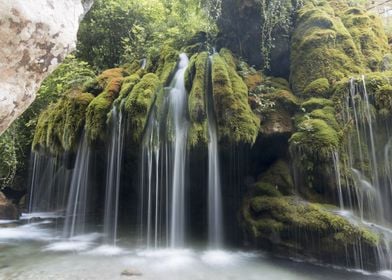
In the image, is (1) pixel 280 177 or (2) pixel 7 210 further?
(2) pixel 7 210

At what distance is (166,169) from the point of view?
6.32 metres

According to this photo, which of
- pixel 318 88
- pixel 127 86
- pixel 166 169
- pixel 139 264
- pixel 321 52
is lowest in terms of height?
pixel 139 264

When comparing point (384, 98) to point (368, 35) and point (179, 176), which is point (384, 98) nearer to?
point (368, 35)

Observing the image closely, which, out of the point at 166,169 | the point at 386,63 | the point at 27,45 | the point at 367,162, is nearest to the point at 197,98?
the point at 166,169

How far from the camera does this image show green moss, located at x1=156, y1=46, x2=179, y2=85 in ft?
24.8

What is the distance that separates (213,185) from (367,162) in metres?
2.91

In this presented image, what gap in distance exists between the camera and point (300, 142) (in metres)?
5.68

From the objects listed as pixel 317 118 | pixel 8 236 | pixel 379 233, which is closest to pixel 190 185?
pixel 317 118

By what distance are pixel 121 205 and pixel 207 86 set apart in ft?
13.6

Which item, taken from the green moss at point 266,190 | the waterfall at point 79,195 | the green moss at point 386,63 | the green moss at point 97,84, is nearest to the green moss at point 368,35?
the green moss at point 386,63

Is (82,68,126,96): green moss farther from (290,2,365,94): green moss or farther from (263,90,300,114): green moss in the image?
(290,2,365,94): green moss

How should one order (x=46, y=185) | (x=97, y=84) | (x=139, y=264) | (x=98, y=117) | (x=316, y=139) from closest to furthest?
(x=139, y=264)
(x=316, y=139)
(x=98, y=117)
(x=97, y=84)
(x=46, y=185)

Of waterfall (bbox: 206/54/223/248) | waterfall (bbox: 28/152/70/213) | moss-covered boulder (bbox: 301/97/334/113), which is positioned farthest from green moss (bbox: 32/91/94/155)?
moss-covered boulder (bbox: 301/97/334/113)

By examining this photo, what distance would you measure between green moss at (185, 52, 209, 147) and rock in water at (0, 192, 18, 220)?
6.91 meters
